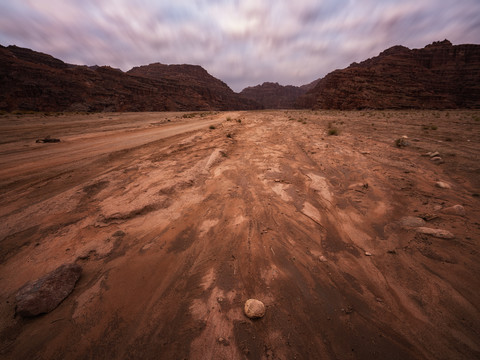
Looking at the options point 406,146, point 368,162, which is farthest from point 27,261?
point 406,146

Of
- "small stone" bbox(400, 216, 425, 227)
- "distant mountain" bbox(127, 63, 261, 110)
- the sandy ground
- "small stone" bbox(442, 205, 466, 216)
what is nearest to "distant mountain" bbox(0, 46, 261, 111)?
"distant mountain" bbox(127, 63, 261, 110)

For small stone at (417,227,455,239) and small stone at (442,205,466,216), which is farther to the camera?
small stone at (442,205,466,216)

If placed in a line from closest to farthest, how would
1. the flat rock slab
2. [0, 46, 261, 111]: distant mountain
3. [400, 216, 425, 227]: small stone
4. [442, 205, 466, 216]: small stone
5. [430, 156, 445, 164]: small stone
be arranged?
1. the flat rock slab
2. [400, 216, 425, 227]: small stone
3. [442, 205, 466, 216]: small stone
4. [430, 156, 445, 164]: small stone
5. [0, 46, 261, 111]: distant mountain

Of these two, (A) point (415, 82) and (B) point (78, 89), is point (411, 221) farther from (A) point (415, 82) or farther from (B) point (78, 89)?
(A) point (415, 82)

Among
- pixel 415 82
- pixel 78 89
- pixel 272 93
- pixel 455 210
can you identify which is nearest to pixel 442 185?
pixel 455 210

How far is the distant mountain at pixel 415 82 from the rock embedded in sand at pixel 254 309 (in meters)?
65.2

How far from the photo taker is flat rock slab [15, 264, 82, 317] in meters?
1.71

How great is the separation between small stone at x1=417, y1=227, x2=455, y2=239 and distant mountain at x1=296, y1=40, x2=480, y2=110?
62786 mm

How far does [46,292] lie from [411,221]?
493 centimetres

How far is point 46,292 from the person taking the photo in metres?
1.83

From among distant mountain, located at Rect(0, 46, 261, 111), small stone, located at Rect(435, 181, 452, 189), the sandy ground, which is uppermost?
distant mountain, located at Rect(0, 46, 261, 111)

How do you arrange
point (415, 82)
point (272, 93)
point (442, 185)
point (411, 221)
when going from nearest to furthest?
point (411, 221) → point (442, 185) → point (415, 82) → point (272, 93)

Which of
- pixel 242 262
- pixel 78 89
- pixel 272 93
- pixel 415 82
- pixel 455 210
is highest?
pixel 272 93

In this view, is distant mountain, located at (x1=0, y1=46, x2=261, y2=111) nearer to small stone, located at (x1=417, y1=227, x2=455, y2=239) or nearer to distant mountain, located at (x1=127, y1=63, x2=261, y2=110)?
distant mountain, located at (x1=127, y1=63, x2=261, y2=110)
